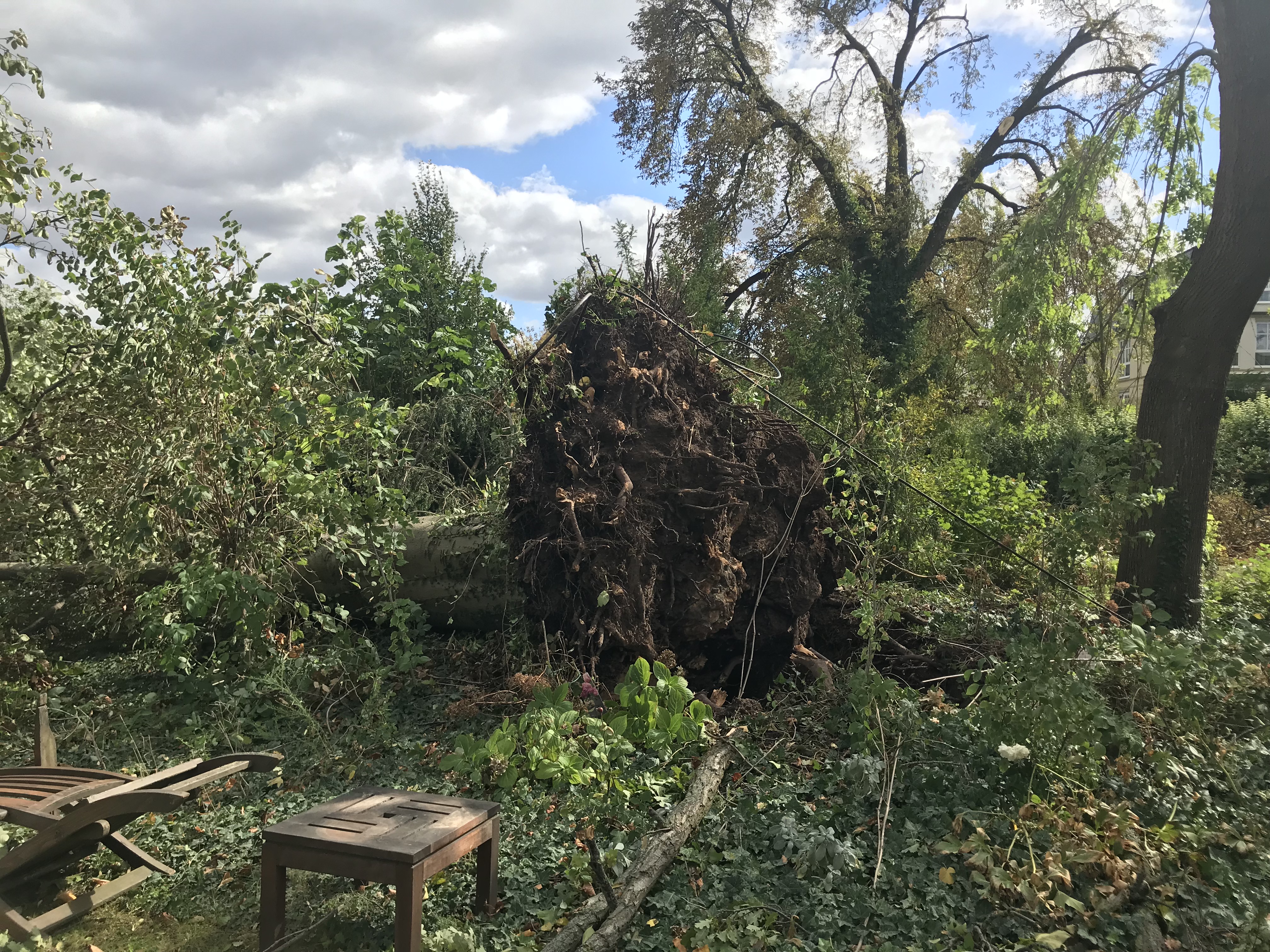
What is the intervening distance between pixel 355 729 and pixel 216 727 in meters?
0.88

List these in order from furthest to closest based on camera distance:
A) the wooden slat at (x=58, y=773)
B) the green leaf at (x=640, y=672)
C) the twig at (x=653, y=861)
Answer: the green leaf at (x=640, y=672), the wooden slat at (x=58, y=773), the twig at (x=653, y=861)

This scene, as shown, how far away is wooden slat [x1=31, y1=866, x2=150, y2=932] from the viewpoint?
10.4ft

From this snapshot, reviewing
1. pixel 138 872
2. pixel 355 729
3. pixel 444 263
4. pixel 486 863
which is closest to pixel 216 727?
pixel 355 729

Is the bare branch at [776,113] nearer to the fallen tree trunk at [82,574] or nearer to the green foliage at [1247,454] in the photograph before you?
the green foliage at [1247,454]

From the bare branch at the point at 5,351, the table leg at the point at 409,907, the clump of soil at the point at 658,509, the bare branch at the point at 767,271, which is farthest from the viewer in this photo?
the bare branch at the point at 767,271

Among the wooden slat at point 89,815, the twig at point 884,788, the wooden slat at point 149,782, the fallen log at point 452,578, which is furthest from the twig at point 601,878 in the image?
the fallen log at point 452,578

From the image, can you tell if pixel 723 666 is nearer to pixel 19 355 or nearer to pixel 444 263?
pixel 19 355

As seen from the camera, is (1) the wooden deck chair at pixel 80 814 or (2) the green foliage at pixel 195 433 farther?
(2) the green foliage at pixel 195 433

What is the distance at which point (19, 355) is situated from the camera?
6000 mm

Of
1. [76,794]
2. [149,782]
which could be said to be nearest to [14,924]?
[76,794]

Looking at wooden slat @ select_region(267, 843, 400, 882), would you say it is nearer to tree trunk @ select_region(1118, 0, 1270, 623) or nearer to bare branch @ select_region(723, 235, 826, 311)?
tree trunk @ select_region(1118, 0, 1270, 623)

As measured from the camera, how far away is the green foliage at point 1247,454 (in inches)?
545

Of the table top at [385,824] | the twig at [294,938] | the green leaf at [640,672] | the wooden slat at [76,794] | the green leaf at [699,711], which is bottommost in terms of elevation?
the twig at [294,938]

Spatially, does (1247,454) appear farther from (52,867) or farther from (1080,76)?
(52,867)
